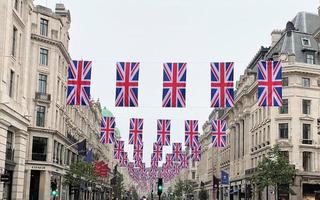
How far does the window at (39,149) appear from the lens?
63812mm

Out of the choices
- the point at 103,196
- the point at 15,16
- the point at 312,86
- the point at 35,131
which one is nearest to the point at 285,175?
the point at 312,86

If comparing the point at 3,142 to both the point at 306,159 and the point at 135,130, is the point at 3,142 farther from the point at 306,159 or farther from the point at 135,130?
the point at 306,159

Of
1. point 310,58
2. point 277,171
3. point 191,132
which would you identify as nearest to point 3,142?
point 191,132

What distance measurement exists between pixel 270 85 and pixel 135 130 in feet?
81.6

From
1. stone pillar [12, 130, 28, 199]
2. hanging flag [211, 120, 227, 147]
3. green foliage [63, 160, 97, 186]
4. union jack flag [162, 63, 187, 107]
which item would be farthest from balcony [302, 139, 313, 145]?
stone pillar [12, 130, 28, 199]

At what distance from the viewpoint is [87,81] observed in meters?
39.3

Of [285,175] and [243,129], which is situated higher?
[243,129]

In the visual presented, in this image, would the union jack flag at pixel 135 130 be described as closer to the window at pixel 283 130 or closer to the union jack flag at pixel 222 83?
the window at pixel 283 130

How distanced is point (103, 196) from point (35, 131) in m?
81.5

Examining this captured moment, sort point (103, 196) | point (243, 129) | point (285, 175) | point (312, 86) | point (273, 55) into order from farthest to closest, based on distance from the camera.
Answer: point (103, 196), point (243, 129), point (273, 55), point (312, 86), point (285, 175)

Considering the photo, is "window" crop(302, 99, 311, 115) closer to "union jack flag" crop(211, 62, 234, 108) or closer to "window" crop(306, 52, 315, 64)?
"window" crop(306, 52, 315, 64)

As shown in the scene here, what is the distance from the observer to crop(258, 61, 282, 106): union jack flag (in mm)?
38188

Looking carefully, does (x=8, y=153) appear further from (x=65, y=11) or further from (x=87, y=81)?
(x=65, y=11)

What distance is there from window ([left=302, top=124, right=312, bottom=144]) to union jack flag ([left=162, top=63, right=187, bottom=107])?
1437 inches
